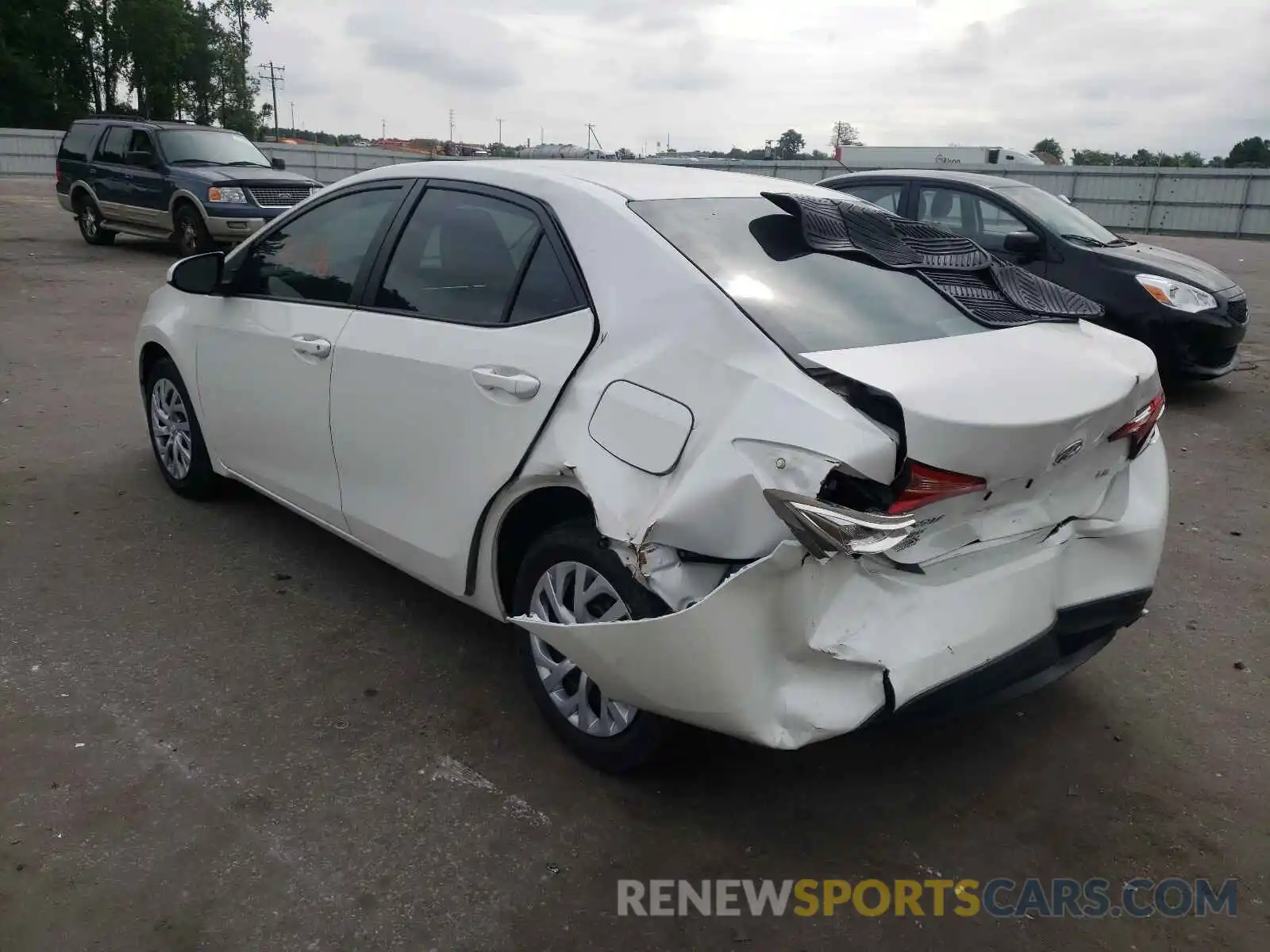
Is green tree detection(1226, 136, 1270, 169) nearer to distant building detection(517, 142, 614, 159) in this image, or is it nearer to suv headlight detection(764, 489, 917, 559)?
distant building detection(517, 142, 614, 159)

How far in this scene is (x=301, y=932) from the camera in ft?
7.71

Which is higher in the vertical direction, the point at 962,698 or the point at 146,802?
the point at 962,698

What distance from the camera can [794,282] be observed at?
287cm

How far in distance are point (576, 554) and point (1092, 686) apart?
6.75ft

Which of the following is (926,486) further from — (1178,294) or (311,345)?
(1178,294)

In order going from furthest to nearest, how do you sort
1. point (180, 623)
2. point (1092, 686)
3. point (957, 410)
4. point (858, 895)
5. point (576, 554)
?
A: 1. point (180, 623)
2. point (1092, 686)
3. point (576, 554)
4. point (858, 895)
5. point (957, 410)

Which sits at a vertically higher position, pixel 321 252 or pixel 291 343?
pixel 321 252

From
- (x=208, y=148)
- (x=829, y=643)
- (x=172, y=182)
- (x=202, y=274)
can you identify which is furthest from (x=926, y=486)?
(x=208, y=148)

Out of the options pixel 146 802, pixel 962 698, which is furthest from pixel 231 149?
pixel 962 698

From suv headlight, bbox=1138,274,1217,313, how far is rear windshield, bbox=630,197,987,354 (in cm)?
537

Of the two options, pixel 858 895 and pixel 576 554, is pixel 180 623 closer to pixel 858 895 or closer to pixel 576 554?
pixel 576 554

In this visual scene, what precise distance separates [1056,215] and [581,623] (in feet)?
23.5

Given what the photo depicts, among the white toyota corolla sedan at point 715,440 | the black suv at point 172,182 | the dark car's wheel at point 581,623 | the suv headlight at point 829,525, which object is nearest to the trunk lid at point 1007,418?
the white toyota corolla sedan at point 715,440

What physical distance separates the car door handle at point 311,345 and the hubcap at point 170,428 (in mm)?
1313
